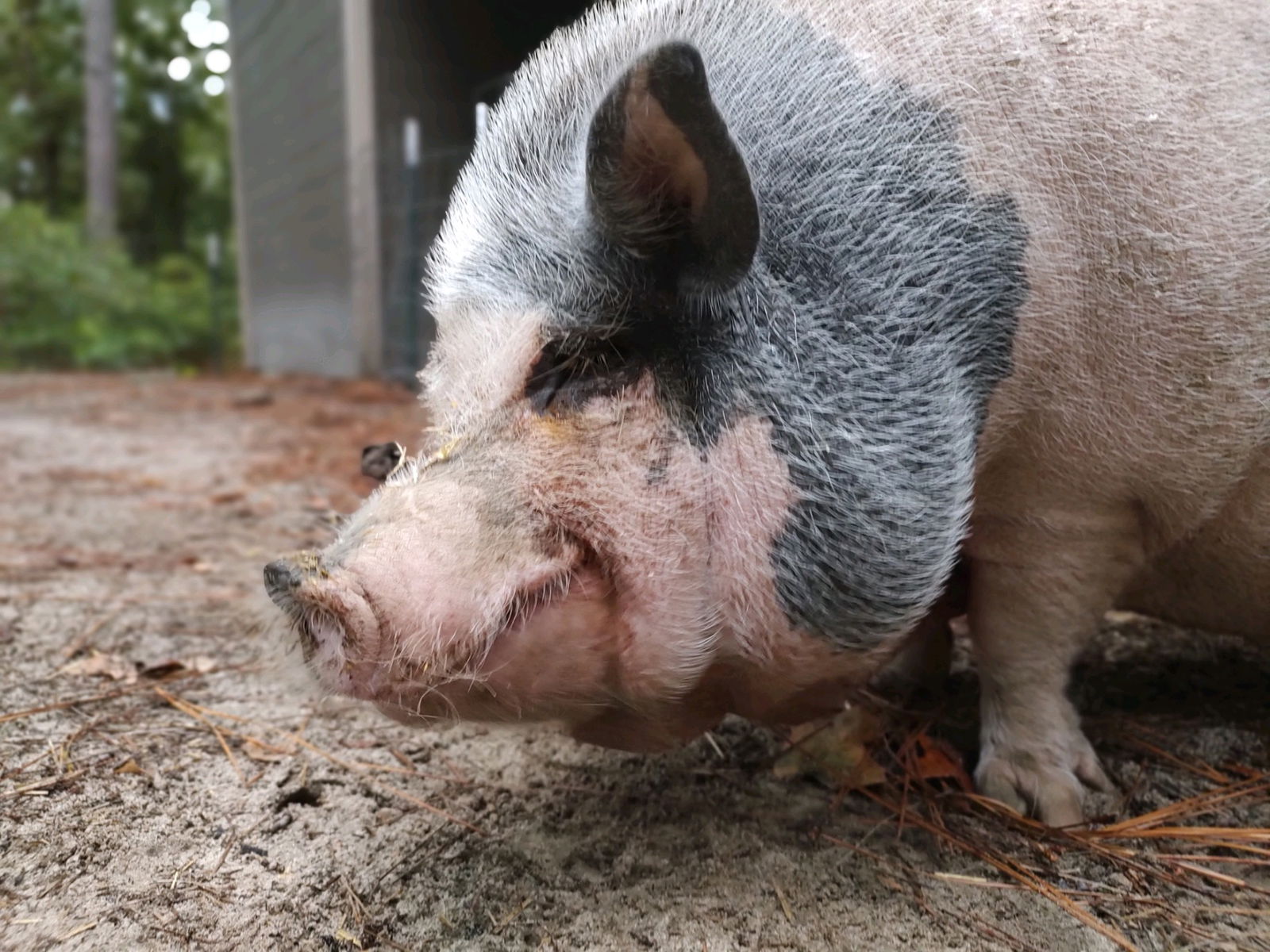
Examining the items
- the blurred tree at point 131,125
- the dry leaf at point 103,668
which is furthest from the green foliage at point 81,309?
the dry leaf at point 103,668

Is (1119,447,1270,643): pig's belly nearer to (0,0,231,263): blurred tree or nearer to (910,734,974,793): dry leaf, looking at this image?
(910,734,974,793): dry leaf

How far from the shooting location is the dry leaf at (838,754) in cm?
196

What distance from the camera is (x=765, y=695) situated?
164cm

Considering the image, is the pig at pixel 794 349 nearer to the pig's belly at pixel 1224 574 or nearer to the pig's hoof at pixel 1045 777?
the pig's belly at pixel 1224 574

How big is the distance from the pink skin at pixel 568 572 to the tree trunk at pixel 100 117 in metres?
21.7

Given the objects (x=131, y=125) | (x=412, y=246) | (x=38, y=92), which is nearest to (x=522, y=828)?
(x=412, y=246)

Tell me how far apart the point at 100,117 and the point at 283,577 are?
22.4m

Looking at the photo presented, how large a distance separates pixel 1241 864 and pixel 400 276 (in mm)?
8634

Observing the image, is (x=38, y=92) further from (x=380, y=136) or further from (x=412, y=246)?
(x=412, y=246)

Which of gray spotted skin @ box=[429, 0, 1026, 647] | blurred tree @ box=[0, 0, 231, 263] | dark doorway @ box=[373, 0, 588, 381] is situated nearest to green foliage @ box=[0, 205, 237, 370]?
blurred tree @ box=[0, 0, 231, 263]

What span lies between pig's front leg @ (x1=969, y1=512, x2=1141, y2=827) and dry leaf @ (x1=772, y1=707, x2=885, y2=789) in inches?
8.8

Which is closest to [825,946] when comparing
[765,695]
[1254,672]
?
[765,695]

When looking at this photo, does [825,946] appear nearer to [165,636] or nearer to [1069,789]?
[1069,789]

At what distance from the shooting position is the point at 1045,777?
187 cm
